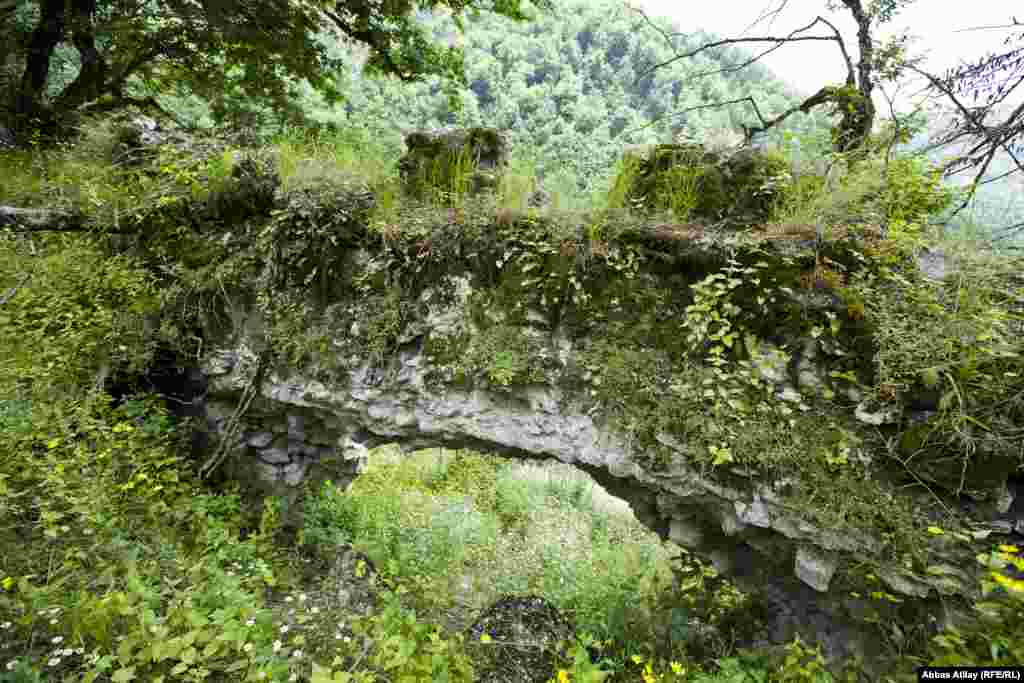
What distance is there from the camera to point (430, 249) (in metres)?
4.01

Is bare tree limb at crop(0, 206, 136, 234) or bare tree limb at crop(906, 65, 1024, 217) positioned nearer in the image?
bare tree limb at crop(906, 65, 1024, 217)

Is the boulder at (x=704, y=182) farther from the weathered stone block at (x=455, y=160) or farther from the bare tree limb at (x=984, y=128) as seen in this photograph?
the bare tree limb at (x=984, y=128)

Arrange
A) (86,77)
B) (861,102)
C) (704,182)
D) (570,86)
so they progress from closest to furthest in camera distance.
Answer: (704,182)
(861,102)
(86,77)
(570,86)

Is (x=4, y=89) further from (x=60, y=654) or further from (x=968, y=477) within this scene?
(x=968, y=477)

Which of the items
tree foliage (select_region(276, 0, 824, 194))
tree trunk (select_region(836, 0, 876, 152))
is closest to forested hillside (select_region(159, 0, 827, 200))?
tree foliage (select_region(276, 0, 824, 194))

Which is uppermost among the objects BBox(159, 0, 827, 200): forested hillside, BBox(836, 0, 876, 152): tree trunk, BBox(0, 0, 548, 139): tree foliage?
BBox(159, 0, 827, 200): forested hillside

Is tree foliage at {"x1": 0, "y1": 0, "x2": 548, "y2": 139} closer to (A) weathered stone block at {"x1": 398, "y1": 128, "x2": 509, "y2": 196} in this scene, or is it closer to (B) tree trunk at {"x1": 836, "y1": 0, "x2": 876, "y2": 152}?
(A) weathered stone block at {"x1": 398, "y1": 128, "x2": 509, "y2": 196}

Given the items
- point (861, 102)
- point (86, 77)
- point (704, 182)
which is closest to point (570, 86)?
point (86, 77)

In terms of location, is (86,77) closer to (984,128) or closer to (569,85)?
(984,128)

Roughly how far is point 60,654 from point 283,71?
8.86 meters

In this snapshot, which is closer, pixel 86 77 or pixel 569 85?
pixel 86 77

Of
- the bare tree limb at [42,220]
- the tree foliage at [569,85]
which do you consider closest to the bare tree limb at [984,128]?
the bare tree limb at [42,220]

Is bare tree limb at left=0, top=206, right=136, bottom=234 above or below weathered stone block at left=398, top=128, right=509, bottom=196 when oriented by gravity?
below

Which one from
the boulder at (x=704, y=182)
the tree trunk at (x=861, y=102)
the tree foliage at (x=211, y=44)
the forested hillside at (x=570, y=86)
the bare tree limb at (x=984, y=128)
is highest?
the forested hillside at (x=570, y=86)
